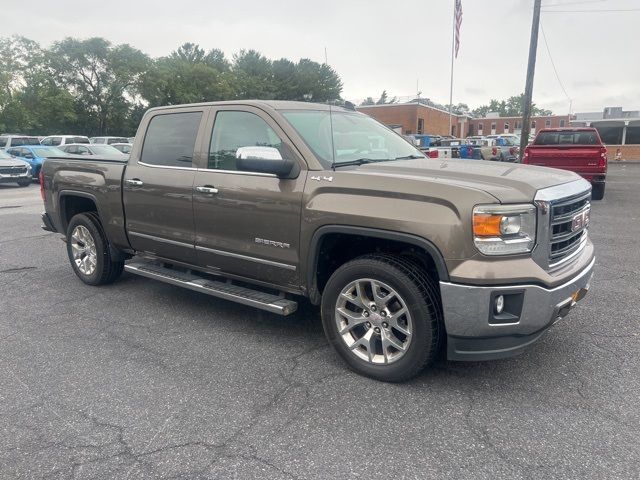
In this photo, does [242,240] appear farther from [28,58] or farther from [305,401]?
[28,58]

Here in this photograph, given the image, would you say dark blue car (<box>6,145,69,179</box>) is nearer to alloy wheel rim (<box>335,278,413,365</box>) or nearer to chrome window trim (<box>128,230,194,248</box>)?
chrome window trim (<box>128,230,194,248</box>)

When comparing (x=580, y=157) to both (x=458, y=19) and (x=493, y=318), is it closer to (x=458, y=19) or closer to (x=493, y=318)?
(x=493, y=318)

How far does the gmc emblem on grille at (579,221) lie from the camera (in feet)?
11.7

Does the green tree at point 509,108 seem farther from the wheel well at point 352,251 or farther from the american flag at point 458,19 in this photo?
the wheel well at point 352,251

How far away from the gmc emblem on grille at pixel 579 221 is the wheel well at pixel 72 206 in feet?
16.1

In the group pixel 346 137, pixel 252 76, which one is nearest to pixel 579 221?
pixel 346 137

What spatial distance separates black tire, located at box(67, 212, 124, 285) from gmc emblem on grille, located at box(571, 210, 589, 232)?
4.52 meters

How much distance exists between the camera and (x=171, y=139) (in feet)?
15.9

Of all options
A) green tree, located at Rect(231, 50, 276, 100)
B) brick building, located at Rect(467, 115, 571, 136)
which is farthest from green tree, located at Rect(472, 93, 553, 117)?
green tree, located at Rect(231, 50, 276, 100)

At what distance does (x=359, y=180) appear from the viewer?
137 inches

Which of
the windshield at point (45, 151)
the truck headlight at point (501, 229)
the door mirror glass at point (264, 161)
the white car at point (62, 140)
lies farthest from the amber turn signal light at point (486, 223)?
the white car at point (62, 140)

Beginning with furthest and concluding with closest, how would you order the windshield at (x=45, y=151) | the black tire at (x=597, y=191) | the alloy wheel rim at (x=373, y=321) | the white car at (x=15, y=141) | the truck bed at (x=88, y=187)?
the white car at (x=15, y=141)
the windshield at (x=45, y=151)
the black tire at (x=597, y=191)
the truck bed at (x=88, y=187)
the alloy wheel rim at (x=373, y=321)

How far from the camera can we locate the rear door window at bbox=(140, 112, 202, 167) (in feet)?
15.2

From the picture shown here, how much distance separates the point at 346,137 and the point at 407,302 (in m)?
1.64
